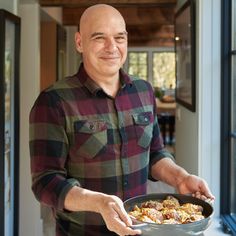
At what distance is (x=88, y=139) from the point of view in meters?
1.27

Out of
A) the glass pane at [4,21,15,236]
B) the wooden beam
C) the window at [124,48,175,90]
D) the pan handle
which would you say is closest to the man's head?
the pan handle

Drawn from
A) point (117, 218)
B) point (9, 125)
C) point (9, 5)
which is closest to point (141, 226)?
point (117, 218)

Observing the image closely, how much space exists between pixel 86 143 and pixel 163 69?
34.3 feet

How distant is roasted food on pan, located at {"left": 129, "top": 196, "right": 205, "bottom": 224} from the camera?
1.04 meters

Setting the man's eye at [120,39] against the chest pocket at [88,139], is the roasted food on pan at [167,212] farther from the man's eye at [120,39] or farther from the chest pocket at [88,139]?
the man's eye at [120,39]

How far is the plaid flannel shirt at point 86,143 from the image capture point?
1213mm

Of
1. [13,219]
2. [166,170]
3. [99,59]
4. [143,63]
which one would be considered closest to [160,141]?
[166,170]

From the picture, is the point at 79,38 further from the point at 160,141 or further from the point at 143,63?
the point at 143,63

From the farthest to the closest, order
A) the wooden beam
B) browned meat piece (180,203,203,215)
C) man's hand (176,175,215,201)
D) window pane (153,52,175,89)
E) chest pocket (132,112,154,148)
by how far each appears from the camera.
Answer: window pane (153,52,175,89), the wooden beam, chest pocket (132,112,154,148), man's hand (176,175,215,201), browned meat piece (180,203,203,215)

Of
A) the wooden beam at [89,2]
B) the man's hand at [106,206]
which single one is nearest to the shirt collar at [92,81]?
the man's hand at [106,206]

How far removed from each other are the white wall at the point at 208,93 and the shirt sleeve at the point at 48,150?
1.26m

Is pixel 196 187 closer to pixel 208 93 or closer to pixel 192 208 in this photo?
pixel 192 208

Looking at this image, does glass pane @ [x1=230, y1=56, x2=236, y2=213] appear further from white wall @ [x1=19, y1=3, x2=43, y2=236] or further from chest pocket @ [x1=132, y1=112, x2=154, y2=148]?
white wall @ [x1=19, y1=3, x2=43, y2=236]

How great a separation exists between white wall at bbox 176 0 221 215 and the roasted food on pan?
119 cm
